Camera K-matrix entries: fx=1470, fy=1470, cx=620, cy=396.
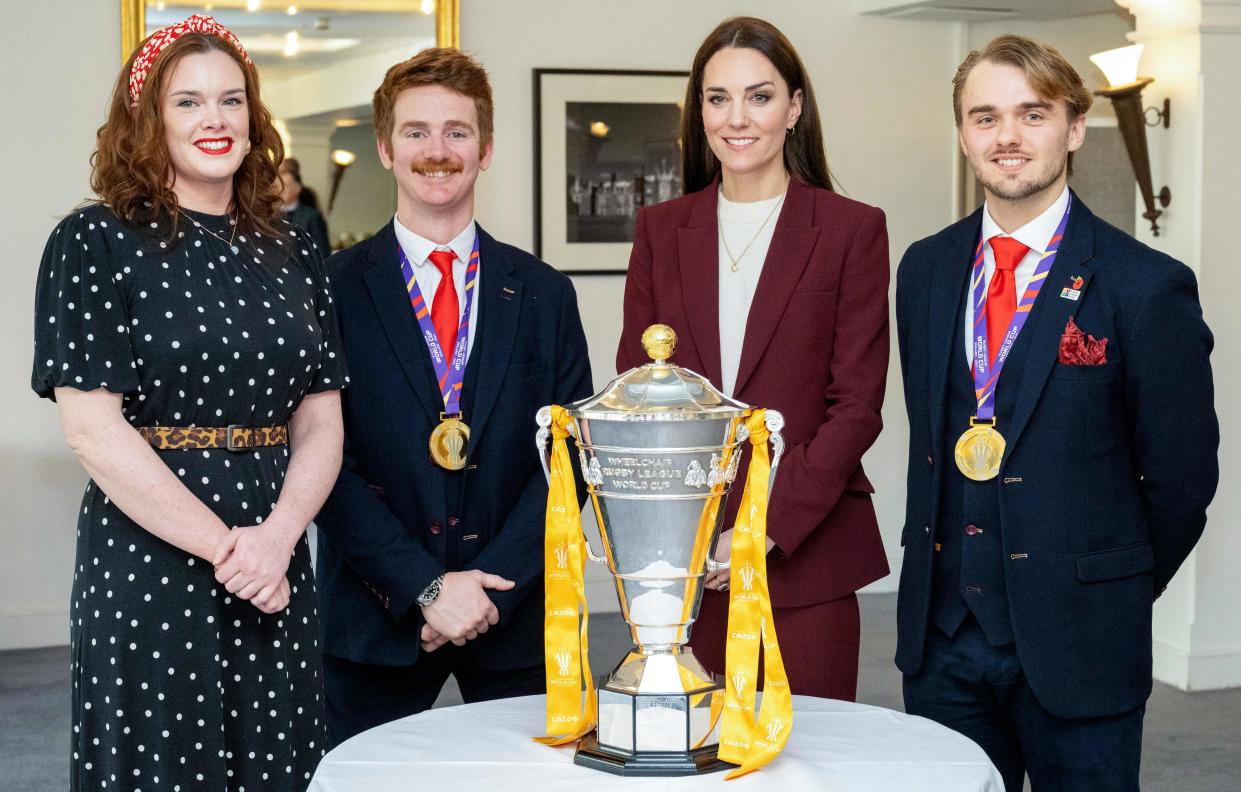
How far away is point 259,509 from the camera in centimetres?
233

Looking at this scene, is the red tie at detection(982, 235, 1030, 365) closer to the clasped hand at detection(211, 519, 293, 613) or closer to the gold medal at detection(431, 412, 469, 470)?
the gold medal at detection(431, 412, 469, 470)

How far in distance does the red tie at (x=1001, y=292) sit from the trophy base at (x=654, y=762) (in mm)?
884

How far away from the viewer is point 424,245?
2654mm

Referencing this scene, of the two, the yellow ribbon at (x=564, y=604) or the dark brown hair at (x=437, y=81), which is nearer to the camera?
the yellow ribbon at (x=564, y=604)

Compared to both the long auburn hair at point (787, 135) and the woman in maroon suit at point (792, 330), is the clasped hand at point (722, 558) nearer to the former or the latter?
the woman in maroon suit at point (792, 330)

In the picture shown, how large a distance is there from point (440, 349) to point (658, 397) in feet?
2.88

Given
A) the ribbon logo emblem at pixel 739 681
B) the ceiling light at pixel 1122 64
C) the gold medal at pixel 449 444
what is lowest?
the ribbon logo emblem at pixel 739 681

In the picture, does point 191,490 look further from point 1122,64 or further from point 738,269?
point 1122,64

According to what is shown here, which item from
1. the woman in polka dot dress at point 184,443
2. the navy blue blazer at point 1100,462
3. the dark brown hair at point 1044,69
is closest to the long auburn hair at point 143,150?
the woman in polka dot dress at point 184,443

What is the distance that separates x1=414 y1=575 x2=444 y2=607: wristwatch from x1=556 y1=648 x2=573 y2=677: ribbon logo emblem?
546mm

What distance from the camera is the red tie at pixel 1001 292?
237 centimetres

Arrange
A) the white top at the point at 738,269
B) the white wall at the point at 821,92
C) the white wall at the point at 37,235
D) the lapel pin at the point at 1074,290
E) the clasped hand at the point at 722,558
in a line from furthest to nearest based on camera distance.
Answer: the white wall at the point at 821,92 < the white wall at the point at 37,235 < the white top at the point at 738,269 < the clasped hand at the point at 722,558 < the lapel pin at the point at 1074,290

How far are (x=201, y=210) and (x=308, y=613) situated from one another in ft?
2.23

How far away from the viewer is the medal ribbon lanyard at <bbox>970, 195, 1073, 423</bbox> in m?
2.34
